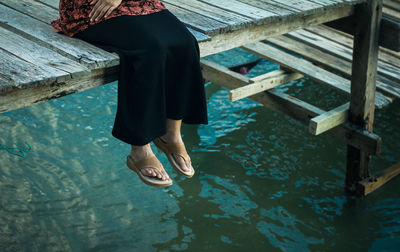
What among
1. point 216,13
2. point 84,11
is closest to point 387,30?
point 216,13

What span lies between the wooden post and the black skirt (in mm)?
1930

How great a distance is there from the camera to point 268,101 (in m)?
4.67

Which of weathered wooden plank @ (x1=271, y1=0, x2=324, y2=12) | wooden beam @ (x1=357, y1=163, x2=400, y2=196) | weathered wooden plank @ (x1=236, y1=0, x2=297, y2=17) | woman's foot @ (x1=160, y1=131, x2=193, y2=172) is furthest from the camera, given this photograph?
wooden beam @ (x1=357, y1=163, x2=400, y2=196)

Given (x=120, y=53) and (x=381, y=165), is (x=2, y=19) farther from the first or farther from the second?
(x=381, y=165)

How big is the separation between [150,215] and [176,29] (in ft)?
7.85

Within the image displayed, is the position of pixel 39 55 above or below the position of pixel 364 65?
above

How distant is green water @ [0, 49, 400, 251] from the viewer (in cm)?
443

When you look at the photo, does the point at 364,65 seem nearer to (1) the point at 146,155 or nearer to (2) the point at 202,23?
(2) the point at 202,23

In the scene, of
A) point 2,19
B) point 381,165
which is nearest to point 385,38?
point 381,165

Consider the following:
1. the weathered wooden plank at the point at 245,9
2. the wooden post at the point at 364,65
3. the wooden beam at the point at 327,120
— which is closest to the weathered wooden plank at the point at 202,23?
the weathered wooden plank at the point at 245,9

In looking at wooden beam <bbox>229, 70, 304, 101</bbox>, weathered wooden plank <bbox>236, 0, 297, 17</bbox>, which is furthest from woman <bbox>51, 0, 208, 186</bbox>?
wooden beam <bbox>229, 70, 304, 101</bbox>

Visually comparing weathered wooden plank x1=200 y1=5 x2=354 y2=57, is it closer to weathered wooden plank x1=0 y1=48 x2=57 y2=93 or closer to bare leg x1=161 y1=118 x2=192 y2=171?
bare leg x1=161 y1=118 x2=192 y2=171

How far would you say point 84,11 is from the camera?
2771 mm

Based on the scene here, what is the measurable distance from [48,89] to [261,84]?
7.88ft
